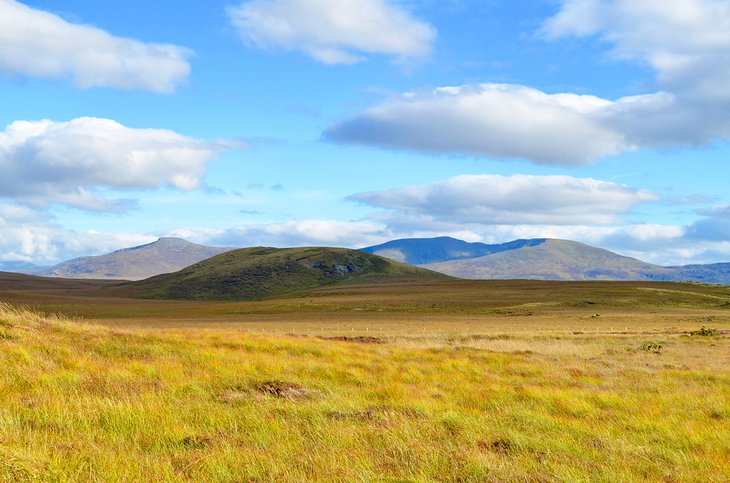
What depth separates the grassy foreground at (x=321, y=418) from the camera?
709 cm

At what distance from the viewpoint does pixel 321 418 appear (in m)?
9.76

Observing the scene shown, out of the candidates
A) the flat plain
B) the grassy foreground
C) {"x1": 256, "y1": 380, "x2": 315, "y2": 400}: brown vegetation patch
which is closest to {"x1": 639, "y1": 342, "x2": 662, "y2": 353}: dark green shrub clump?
the flat plain

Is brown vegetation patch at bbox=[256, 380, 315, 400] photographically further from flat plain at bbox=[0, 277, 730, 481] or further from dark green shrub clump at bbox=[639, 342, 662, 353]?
dark green shrub clump at bbox=[639, 342, 662, 353]

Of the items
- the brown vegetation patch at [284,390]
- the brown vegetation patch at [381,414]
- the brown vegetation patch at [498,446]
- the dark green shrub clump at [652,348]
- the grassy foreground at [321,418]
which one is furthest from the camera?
the dark green shrub clump at [652,348]

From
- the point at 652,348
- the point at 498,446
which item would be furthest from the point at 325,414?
the point at 652,348

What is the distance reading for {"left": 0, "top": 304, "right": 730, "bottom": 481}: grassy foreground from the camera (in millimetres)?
7090

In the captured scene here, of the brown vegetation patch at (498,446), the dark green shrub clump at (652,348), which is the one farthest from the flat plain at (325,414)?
the dark green shrub clump at (652,348)

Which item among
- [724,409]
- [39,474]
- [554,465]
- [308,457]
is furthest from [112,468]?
[724,409]

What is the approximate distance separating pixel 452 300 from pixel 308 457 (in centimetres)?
10190

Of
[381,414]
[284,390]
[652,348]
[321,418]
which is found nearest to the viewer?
[321,418]

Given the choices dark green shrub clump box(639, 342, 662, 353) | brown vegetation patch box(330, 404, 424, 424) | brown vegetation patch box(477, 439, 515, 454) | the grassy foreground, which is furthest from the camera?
dark green shrub clump box(639, 342, 662, 353)

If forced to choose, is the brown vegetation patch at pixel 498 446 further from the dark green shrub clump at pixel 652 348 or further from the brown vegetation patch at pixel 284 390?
the dark green shrub clump at pixel 652 348

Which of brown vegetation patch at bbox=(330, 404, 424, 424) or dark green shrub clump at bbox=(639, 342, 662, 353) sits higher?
brown vegetation patch at bbox=(330, 404, 424, 424)

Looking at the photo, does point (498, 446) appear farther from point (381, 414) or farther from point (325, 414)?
point (325, 414)
